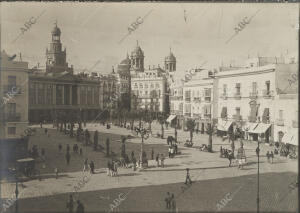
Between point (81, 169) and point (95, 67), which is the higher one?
point (95, 67)

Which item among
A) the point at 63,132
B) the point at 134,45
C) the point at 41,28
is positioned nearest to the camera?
the point at 41,28

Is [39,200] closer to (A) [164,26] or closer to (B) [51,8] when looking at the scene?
(B) [51,8]

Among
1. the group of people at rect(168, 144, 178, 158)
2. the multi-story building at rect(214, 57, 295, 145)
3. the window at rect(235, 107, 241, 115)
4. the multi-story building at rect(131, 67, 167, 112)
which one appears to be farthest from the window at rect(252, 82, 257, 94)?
the multi-story building at rect(131, 67, 167, 112)

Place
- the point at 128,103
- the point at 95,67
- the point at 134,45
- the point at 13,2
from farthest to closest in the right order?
the point at 128,103 → the point at 95,67 → the point at 134,45 → the point at 13,2

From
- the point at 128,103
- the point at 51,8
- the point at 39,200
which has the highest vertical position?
the point at 51,8

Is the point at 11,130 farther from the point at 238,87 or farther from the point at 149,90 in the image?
the point at 149,90

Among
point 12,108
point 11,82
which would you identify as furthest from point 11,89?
point 12,108

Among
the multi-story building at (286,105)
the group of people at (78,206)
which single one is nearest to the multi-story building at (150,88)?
the multi-story building at (286,105)

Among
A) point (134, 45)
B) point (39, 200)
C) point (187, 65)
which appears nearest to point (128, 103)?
point (187, 65)
